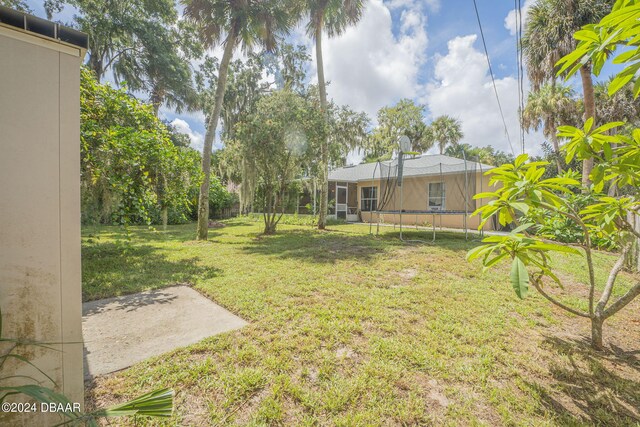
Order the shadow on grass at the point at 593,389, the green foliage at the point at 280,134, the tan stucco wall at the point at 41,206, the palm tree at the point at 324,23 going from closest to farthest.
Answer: the tan stucco wall at the point at 41,206 → the shadow on grass at the point at 593,389 → the green foliage at the point at 280,134 → the palm tree at the point at 324,23

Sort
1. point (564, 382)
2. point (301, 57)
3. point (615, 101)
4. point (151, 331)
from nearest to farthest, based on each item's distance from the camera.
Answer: point (564, 382), point (151, 331), point (615, 101), point (301, 57)

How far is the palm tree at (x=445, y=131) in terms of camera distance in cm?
2216

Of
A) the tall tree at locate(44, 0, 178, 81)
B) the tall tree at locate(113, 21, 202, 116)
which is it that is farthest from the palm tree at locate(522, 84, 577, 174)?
the tall tree at locate(44, 0, 178, 81)

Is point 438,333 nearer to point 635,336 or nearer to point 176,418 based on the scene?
point 635,336

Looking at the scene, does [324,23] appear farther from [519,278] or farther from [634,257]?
[519,278]

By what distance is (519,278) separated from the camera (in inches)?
51.0

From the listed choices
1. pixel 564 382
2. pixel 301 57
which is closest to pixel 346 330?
pixel 564 382

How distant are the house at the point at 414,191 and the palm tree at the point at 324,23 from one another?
2001 mm

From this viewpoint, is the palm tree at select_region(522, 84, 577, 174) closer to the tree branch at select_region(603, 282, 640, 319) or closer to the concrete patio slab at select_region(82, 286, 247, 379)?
the tree branch at select_region(603, 282, 640, 319)

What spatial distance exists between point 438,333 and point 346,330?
0.91 metres

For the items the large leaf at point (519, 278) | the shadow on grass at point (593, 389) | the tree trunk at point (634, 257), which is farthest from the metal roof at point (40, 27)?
the tree trunk at point (634, 257)

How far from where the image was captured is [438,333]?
2.49 metres

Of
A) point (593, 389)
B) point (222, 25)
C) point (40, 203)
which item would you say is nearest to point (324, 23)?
point (222, 25)

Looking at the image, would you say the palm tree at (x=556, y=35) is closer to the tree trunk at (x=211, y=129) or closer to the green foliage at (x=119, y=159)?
the tree trunk at (x=211, y=129)
